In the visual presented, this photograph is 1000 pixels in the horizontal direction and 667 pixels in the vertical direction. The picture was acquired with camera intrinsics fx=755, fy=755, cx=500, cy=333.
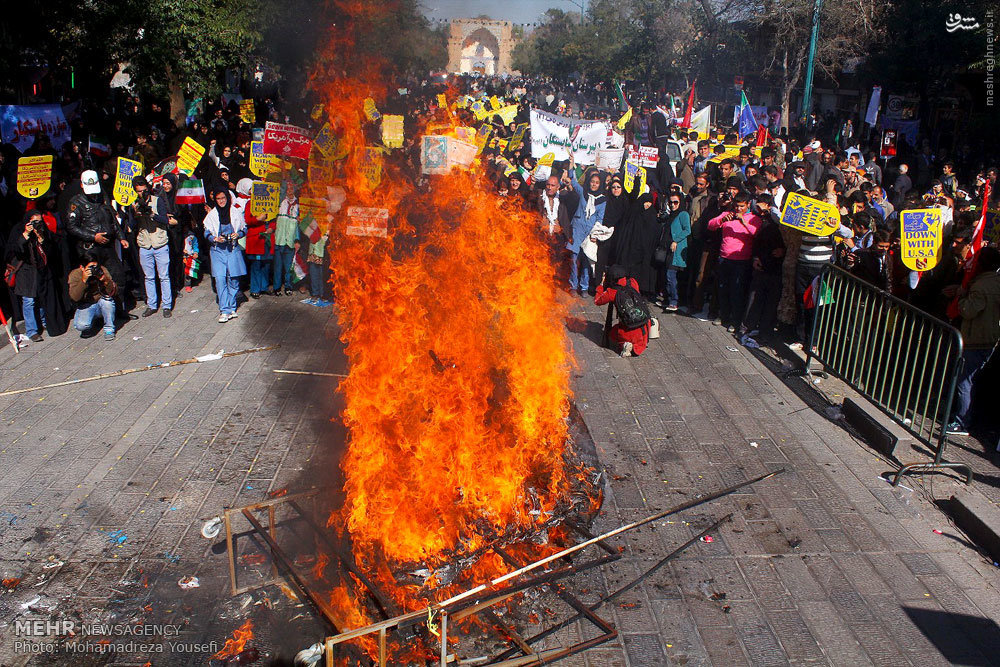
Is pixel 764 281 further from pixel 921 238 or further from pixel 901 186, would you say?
pixel 901 186

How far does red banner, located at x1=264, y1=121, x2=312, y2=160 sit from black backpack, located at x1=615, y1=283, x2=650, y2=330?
5248 mm

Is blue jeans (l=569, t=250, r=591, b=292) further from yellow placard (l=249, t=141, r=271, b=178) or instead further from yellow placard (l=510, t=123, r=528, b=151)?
yellow placard (l=249, t=141, r=271, b=178)

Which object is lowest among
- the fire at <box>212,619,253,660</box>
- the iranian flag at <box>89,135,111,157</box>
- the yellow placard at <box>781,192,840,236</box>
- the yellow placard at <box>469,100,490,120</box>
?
the fire at <box>212,619,253,660</box>

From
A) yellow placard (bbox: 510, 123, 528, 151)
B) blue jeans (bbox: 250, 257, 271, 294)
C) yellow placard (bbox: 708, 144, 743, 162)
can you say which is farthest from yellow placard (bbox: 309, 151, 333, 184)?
yellow placard (bbox: 708, 144, 743, 162)

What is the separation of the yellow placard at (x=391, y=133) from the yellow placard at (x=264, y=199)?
152 inches

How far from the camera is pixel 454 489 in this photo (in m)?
5.23

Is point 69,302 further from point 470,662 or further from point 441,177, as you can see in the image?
point 470,662

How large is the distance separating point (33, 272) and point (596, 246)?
24.9ft

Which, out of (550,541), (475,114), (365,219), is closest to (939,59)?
(475,114)

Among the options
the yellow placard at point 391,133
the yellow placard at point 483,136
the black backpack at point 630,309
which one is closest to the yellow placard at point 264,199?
the yellow placard at point 391,133

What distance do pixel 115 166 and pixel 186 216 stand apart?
115 cm

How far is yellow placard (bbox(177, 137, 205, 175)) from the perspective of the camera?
1106 centimetres

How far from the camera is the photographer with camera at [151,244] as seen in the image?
32.6 feet

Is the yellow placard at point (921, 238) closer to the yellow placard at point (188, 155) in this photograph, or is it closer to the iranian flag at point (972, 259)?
the iranian flag at point (972, 259)
